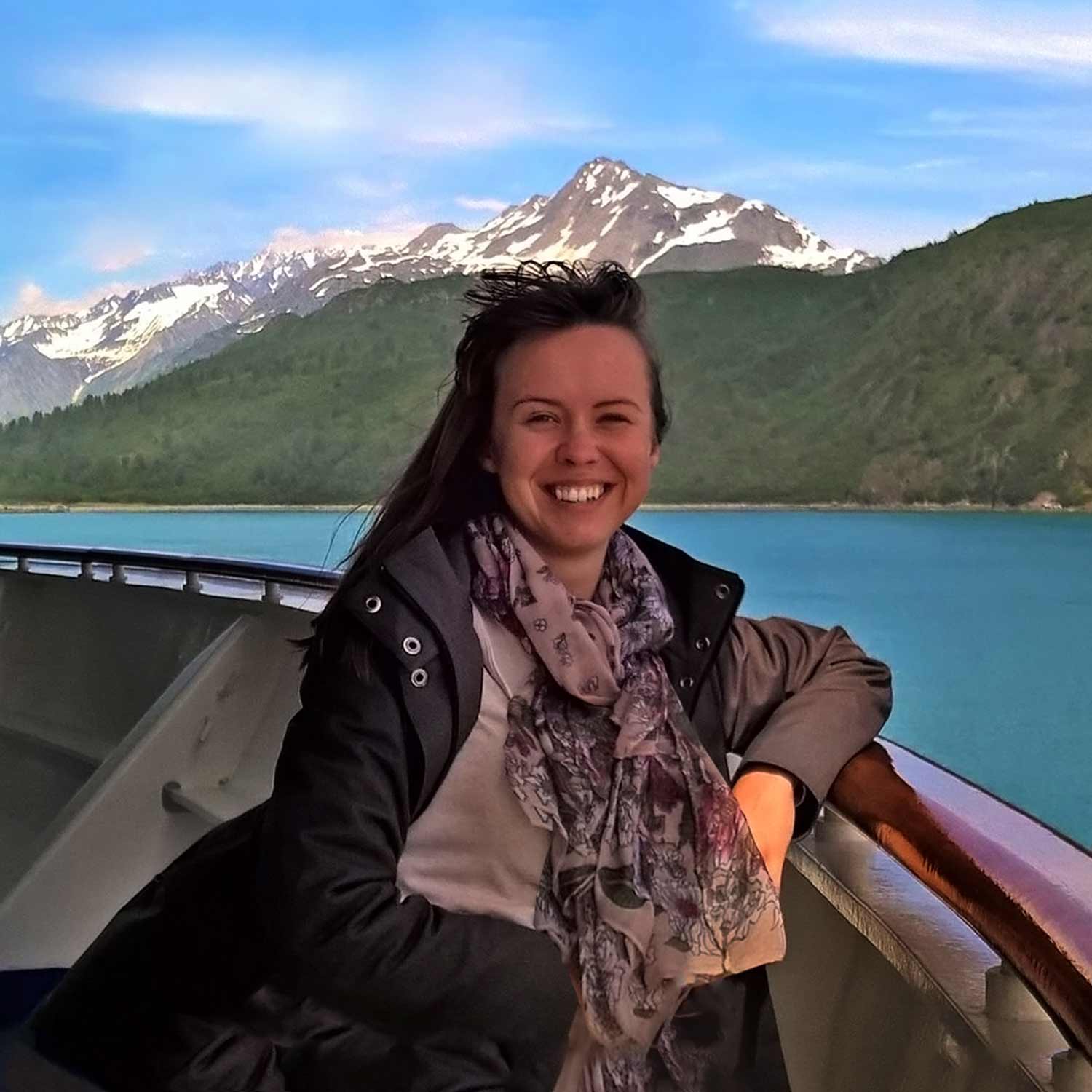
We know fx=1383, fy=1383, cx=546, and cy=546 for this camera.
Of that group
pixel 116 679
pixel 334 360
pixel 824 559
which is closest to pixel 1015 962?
pixel 116 679

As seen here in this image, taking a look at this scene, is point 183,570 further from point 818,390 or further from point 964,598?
point 964,598

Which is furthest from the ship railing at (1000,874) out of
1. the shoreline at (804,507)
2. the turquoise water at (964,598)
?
the shoreline at (804,507)

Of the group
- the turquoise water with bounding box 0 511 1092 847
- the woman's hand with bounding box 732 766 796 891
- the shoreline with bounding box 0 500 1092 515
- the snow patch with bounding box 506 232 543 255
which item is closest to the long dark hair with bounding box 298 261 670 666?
the snow patch with bounding box 506 232 543 255

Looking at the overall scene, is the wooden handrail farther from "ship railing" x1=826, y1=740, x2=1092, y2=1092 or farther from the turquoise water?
the turquoise water

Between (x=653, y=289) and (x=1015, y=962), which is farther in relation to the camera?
(x=653, y=289)

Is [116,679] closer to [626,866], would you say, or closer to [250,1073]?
[250,1073]
